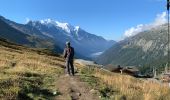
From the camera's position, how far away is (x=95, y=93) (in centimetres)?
2470


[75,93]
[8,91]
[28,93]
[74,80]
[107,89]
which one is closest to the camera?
[8,91]

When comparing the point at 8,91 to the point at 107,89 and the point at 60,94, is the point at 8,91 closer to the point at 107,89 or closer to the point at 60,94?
the point at 60,94

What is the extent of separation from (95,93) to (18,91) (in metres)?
5.17

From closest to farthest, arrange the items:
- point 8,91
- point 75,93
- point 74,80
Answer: point 8,91 → point 75,93 → point 74,80

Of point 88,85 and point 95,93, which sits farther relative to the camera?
point 88,85

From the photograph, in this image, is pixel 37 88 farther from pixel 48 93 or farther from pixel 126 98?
pixel 126 98

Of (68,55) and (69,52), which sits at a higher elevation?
(69,52)

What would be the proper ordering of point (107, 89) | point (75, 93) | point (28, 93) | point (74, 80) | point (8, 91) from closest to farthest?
point (8, 91), point (28, 93), point (75, 93), point (107, 89), point (74, 80)

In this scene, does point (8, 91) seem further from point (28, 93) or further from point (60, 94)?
point (60, 94)

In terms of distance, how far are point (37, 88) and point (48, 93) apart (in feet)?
3.39

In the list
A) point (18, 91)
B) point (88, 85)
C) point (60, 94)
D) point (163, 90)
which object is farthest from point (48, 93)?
point (163, 90)

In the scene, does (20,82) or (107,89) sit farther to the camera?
(107,89)

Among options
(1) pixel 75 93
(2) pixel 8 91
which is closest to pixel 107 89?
(1) pixel 75 93

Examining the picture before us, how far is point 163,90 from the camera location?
27.8 meters
